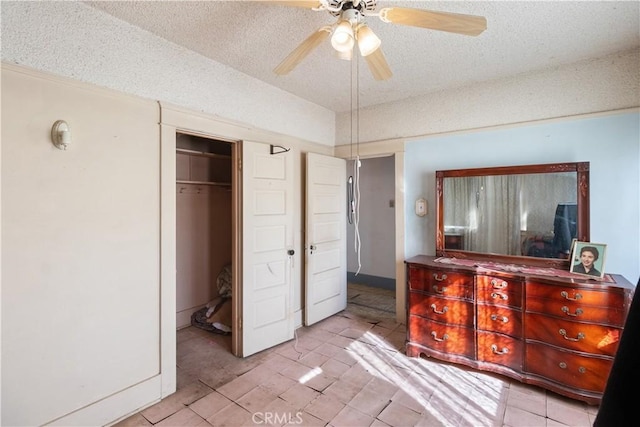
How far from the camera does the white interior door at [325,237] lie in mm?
3564

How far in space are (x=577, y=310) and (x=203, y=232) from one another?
374 cm

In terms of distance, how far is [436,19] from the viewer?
1453mm

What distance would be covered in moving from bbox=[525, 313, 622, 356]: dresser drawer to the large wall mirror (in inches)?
23.6

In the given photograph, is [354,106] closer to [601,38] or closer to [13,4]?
[601,38]

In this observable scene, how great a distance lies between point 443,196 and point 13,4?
139 inches

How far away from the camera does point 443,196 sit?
10.5 feet

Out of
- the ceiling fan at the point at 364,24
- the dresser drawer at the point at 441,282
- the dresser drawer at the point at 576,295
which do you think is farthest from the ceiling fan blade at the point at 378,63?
the dresser drawer at the point at 576,295

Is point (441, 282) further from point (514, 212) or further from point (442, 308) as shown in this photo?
point (514, 212)

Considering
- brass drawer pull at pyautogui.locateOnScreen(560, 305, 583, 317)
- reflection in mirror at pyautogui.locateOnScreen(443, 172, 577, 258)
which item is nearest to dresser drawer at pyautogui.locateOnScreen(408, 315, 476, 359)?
brass drawer pull at pyautogui.locateOnScreen(560, 305, 583, 317)

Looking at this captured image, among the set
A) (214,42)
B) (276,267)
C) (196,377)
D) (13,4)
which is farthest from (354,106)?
(196,377)

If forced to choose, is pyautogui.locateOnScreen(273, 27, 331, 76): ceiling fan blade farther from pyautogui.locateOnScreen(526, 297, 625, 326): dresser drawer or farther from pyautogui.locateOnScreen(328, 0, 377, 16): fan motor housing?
pyautogui.locateOnScreen(526, 297, 625, 326): dresser drawer

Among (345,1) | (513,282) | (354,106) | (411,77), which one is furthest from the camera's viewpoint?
(354,106)

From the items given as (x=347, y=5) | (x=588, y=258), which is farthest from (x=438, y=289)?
(x=347, y=5)

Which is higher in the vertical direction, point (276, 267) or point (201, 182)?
point (201, 182)
